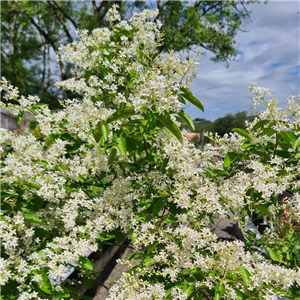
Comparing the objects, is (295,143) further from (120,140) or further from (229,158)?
(120,140)

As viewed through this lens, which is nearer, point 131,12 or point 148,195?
point 148,195

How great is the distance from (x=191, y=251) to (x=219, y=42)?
36.1 feet

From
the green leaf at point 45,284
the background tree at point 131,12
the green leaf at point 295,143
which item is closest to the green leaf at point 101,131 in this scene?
the green leaf at point 45,284

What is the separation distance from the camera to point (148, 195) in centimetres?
149

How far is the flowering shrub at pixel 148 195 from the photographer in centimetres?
117

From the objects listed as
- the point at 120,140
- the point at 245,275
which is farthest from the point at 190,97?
the point at 245,275

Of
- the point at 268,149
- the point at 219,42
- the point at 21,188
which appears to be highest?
the point at 219,42

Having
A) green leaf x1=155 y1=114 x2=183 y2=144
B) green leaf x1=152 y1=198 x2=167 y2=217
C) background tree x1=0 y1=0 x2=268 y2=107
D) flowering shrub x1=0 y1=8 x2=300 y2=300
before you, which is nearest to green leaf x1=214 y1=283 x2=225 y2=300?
flowering shrub x1=0 y1=8 x2=300 y2=300

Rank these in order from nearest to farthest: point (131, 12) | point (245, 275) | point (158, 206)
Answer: point (245, 275) < point (158, 206) < point (131, 12)

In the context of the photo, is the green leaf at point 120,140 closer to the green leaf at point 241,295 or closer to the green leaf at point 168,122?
the green leaf at point 168,122

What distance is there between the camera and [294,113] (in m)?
1.58

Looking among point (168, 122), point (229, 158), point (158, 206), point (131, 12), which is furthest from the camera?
point (131, 12)

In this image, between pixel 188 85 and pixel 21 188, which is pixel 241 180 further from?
pixel 21 188

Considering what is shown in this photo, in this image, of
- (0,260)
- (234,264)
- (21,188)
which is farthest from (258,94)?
(0,260)
